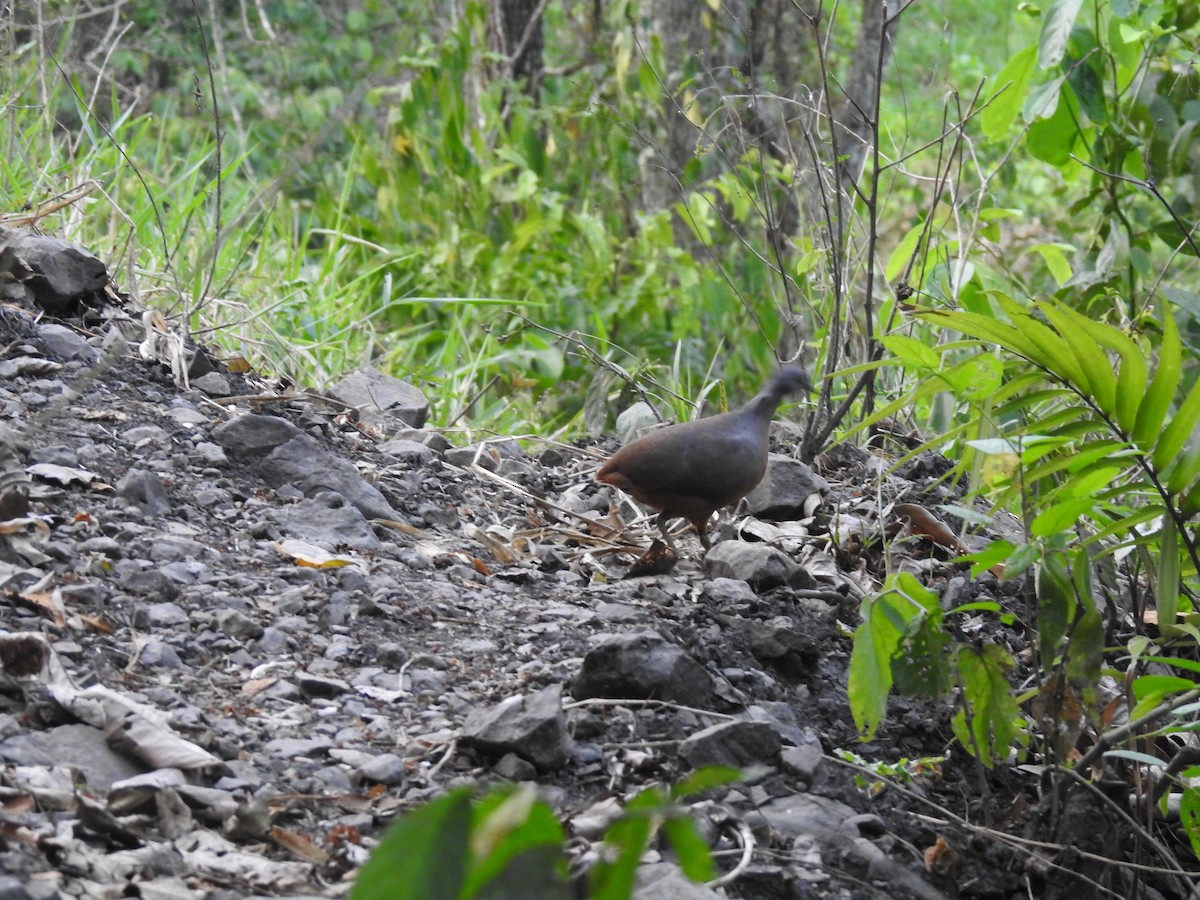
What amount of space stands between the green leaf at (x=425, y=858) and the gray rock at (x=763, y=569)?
6.81 ft

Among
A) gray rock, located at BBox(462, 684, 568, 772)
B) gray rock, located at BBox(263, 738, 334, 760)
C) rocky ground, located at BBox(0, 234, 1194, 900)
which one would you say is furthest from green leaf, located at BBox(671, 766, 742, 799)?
gray rock, located at BBox(263, 738, 334, 760)

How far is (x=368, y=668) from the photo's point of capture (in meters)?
2.49

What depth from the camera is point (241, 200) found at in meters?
5.84

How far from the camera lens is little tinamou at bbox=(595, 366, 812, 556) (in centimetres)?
341

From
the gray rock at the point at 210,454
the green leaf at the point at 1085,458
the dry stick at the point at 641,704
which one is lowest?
the gray rock at the point at 210,454

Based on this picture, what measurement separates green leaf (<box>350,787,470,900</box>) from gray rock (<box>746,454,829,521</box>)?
2.69 m

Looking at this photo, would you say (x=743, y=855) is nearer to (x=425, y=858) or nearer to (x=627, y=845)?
(x=627, y=845)

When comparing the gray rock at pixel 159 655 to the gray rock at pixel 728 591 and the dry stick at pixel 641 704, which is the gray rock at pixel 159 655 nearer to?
the dry stick at pixel 641 704

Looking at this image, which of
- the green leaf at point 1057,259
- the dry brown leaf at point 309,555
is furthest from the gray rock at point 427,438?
the green leaf at point 1057,259

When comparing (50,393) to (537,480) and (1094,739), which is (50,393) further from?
(1094,739)

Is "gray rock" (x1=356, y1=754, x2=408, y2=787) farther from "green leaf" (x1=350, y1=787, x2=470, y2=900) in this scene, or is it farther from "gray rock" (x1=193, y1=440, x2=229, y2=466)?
"gray rock" (x1=193, y1=440, x2=229, y2=466)

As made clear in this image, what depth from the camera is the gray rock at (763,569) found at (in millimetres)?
3232

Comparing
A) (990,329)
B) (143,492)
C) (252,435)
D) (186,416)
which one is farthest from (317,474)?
(990,329)

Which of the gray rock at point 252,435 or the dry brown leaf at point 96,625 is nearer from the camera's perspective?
the dry brown leaf at point 96,625
